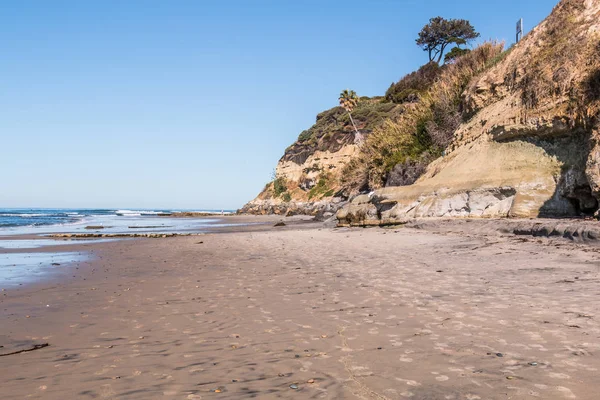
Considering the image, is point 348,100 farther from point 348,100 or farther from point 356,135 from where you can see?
point 356,135

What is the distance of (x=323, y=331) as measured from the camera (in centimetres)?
459

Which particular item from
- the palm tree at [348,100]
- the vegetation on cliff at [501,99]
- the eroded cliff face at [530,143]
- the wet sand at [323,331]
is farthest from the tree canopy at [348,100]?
the wet sand at [323,331]

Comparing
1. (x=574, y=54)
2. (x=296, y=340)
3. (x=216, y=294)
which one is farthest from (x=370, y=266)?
(x=574, y=54)

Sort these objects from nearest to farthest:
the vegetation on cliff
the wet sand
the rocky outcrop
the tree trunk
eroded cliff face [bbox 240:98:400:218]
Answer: the wet sand → the vegetation on cliff → the rocky outcrop → the tree trunk → eroded cliff face [bbox 240:98:400:218]

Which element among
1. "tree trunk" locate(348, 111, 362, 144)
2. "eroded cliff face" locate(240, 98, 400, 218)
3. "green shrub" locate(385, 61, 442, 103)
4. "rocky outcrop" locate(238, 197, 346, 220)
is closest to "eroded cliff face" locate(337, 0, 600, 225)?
"rocky outcrop" locate(238, 197, 346, 220)

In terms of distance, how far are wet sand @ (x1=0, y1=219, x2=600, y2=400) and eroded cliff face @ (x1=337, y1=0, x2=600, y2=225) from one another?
15.7 ft

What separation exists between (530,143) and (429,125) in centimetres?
946

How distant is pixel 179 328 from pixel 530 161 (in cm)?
1353

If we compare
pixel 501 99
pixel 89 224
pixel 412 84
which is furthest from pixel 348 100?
pixel 501 99

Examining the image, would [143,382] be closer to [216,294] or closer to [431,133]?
[216,294]

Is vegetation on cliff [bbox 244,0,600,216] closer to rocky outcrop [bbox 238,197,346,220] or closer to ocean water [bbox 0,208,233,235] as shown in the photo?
rocky outcrop [bbox 238,197,346,220]

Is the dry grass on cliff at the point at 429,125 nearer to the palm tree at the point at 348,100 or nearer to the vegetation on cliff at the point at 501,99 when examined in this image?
the vegetation on cliff at the point at 501,99

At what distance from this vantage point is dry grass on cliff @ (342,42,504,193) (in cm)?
2339

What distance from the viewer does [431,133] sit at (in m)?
23.9
